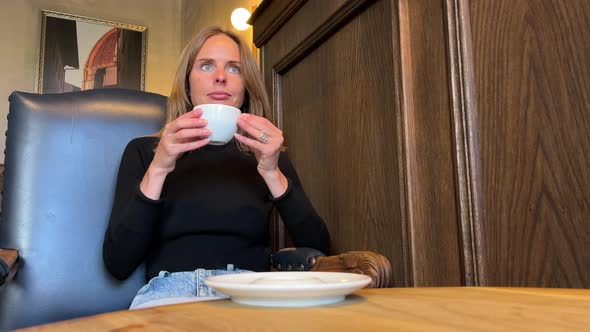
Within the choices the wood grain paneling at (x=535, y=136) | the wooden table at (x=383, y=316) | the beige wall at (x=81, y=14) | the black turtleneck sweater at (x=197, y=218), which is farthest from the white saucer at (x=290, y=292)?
the beige wall at (x=81, y=14)

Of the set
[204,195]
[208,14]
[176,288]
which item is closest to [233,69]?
[204,195]

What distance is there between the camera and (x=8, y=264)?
808 mm

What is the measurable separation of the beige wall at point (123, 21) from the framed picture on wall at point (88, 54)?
0.15ft

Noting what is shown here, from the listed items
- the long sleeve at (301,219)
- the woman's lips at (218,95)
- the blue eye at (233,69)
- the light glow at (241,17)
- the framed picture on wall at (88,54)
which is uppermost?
the framed picture on wall at (88,54)

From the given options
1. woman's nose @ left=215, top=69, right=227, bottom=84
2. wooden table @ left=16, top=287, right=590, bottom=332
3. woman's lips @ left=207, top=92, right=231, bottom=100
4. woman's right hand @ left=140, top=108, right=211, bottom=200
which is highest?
woman's nose @ left=215, top=69, right=227, bottom=84

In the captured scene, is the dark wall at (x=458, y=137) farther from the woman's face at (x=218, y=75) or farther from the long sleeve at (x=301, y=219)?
the woman's face at (x=218, y=75)

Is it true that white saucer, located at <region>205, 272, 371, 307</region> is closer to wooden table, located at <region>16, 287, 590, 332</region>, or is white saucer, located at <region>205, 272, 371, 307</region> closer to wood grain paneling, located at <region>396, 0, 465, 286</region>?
wooden table, located at <region>16, 287, 590, 332</region>

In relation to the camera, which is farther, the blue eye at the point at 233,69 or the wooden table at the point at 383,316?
the blue eye at the point at 233,69

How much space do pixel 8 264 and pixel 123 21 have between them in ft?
8.51

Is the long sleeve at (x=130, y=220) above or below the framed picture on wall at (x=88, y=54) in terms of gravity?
below

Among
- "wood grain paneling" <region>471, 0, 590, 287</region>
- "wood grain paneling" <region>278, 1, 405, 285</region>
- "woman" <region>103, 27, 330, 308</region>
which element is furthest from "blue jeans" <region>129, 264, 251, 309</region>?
"wood grain paneling" <region>471, 0, 590, 287</region>

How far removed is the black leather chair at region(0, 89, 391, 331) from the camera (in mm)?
923

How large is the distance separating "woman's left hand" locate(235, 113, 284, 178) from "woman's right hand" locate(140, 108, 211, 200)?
0.22ft

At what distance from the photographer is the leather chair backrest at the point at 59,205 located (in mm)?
930
